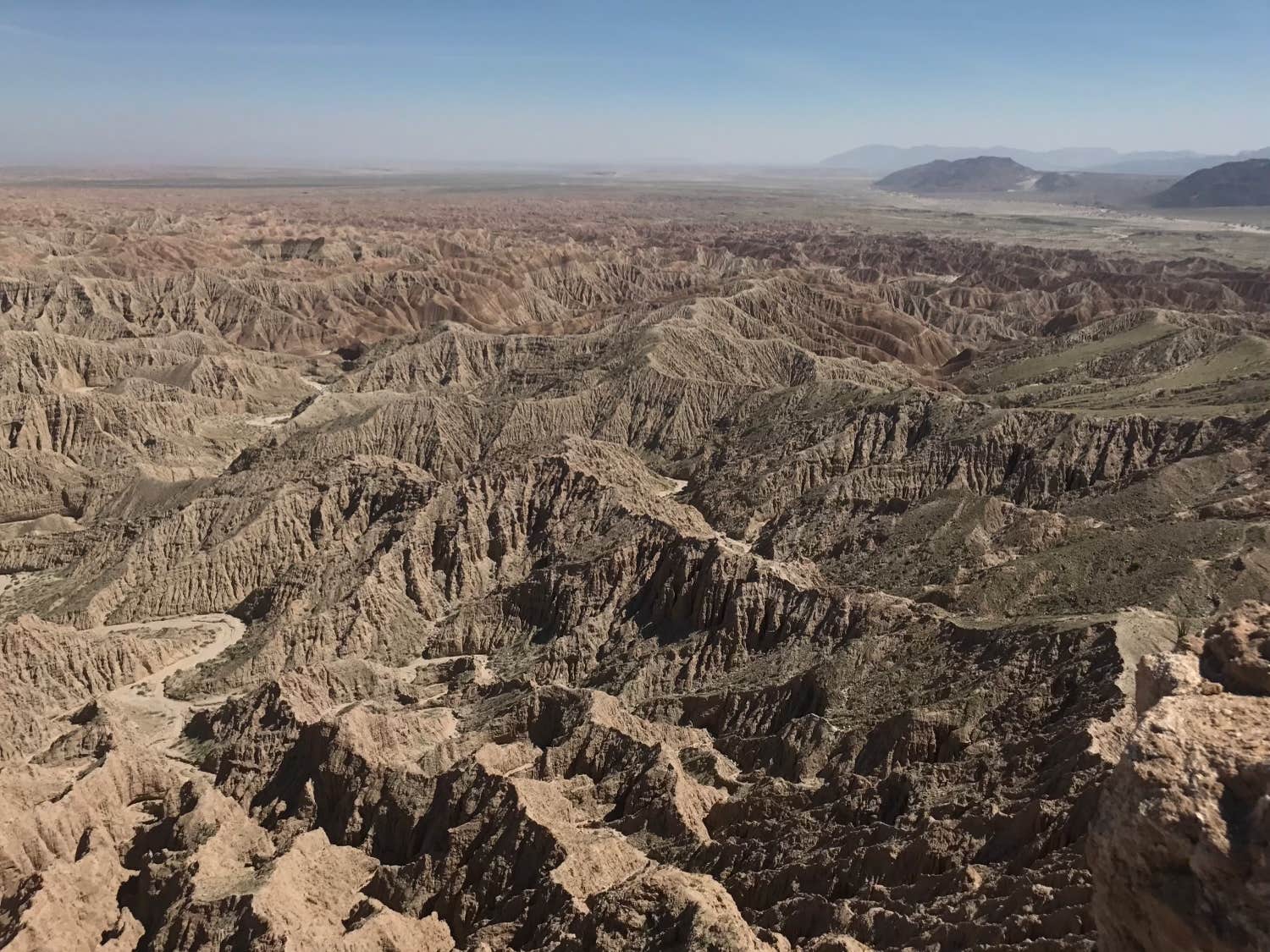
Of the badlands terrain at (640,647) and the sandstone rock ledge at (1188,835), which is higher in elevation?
the sandstone rock ledge at (1188,835)

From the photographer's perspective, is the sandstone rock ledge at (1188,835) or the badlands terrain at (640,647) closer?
the sandstone rock ledge at (1188,835)

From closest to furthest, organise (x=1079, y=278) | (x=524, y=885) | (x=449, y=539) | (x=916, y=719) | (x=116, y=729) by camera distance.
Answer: (x=524, y=885) → (x=916, y=719) → (x=116, y=729) → (x=449, y=539) → (x=1079, y=278)

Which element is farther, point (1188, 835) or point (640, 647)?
point (640, 647)

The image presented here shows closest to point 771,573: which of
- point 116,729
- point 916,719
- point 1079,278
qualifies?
point 916,719

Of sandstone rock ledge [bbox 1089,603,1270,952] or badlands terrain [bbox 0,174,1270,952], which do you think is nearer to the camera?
sandstone rock ledge [bbox 1089,603,1270,952]

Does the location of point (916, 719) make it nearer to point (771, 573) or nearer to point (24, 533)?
point (771, 573)

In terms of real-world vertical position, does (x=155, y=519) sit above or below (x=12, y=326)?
below

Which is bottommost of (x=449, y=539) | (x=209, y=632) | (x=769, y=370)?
(x=209, y=632)

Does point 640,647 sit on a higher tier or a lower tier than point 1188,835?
lower
